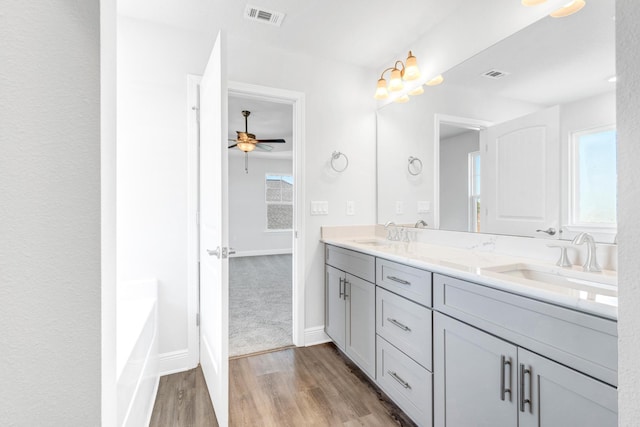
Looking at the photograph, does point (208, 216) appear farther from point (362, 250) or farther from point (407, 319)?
point (407, 319)

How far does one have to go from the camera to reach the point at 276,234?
730 cm

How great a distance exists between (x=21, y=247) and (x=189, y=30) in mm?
2292

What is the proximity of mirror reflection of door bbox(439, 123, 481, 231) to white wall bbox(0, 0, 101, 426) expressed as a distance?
2.00m

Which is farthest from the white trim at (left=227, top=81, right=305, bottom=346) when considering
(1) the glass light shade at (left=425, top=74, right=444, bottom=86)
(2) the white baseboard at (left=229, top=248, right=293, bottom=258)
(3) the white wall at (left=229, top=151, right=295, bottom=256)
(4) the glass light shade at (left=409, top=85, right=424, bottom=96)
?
(2) the white baseboard at (left=229, top=248, right=293, bottom=258)

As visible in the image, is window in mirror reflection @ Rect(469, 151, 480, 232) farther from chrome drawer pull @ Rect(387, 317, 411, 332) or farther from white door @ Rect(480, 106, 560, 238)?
chrome drawer pull @ Rect(387, 317, 411, 332)

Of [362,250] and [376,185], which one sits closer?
[362,250]

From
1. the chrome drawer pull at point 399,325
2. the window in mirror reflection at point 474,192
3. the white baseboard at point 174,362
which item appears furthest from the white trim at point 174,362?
the window in mirror reflection at point 474,192

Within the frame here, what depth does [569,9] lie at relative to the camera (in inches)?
55.6

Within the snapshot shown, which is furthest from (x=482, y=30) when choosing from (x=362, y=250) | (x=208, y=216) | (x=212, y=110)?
(x=208, y=216)

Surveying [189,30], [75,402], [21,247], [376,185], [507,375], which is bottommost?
[507,375]

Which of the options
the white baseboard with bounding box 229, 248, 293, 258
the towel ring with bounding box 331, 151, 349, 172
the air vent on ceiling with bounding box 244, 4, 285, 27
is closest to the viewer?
the air vent on ceiling with bounding box 244, 4, 285, 27

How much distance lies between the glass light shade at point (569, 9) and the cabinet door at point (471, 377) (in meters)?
1.58

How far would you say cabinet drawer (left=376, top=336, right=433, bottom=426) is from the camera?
1.46m

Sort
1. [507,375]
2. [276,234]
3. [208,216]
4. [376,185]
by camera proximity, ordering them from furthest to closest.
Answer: [276,234] → [376,185] → [208,216] → [507,375]
